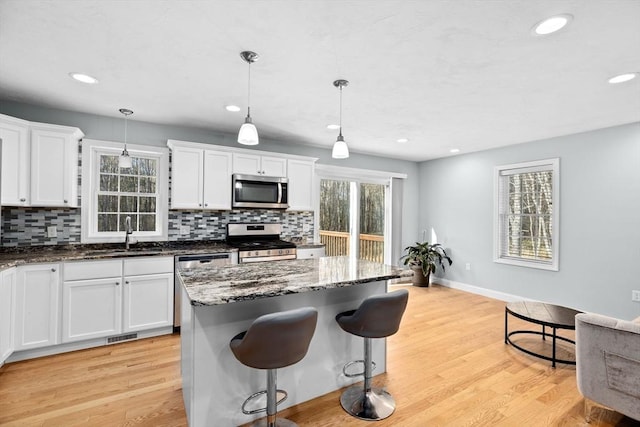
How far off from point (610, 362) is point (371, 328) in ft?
5.00

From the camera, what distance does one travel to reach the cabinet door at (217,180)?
3.98m

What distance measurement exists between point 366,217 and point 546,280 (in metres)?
2.87

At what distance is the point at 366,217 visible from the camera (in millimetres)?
5801

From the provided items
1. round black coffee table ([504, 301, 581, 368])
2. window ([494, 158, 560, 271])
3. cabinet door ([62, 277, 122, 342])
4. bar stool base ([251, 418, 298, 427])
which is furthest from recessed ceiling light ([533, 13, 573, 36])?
cabinet door ([62, 277, 122, 342])

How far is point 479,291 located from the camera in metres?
5.26

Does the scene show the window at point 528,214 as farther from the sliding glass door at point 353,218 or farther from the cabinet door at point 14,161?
the cabinet door at point 14,161

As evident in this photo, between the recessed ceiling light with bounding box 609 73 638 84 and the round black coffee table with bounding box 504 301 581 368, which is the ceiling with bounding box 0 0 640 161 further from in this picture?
the round black coffee table with bounding box 504 301 581 368

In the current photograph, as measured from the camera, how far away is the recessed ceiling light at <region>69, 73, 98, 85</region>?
8.41 feet

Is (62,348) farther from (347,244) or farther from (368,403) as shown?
(347,244)

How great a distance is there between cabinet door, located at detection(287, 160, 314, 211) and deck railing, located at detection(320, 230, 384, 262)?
79cm

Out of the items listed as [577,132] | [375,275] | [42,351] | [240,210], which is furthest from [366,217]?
[42,351]

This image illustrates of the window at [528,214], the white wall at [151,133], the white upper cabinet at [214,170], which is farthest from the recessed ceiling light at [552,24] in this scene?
the white upper cabinet at [214,170]

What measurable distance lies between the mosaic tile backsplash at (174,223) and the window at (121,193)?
15 centimetres

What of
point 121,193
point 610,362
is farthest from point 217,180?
point 610,362
